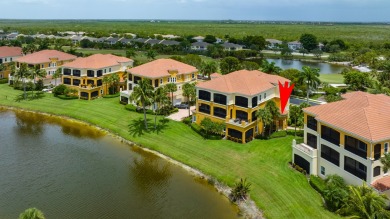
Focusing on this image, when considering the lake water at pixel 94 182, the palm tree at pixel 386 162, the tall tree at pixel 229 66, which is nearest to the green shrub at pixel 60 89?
the lake water at pixel 94 182

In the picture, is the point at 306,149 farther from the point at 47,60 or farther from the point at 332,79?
the point at 47,60

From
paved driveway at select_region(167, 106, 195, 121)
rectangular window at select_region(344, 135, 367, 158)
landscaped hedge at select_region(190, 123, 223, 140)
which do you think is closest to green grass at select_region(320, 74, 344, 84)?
paved driveway at select_region(167, 106, 195, 121)

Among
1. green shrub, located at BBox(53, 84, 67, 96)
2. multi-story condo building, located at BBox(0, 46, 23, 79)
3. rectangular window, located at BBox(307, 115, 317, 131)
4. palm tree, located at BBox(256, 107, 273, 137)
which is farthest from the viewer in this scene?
multi-story condo building, located at BBox(0, 46, 23, 79)

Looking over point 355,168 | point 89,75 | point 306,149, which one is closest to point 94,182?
point 306,149

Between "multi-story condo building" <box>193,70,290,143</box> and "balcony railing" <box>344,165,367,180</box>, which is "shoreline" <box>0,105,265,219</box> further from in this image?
"multi-story condo building" <box>193,70,290,143</box>

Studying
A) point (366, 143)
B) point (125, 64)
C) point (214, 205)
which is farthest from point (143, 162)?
point (125, 64)

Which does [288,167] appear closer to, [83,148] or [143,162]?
[143,162]

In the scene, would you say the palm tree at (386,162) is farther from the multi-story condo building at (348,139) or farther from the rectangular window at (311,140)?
the rectangular window at (311,140)
